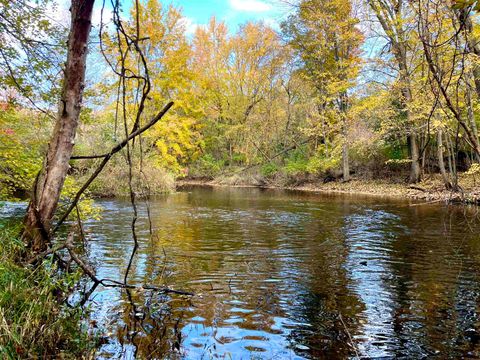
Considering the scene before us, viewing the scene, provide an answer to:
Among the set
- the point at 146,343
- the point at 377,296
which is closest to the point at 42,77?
the point at 146,343

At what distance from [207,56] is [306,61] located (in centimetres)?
1241

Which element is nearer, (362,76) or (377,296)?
(377,296)

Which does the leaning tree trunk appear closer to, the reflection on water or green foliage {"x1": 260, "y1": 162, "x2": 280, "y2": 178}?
the reflection on water

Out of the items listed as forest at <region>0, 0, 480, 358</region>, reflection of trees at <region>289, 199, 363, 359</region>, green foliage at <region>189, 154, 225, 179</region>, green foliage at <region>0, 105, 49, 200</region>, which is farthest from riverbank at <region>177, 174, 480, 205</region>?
green foliage at <region>0, 105, 49, 200</region>

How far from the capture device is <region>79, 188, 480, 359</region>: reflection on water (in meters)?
4.36

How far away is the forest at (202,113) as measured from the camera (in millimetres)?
3473

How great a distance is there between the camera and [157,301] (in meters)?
5.57

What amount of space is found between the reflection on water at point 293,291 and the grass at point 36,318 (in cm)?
46

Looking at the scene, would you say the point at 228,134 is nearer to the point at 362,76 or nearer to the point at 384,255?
the point at 362,76

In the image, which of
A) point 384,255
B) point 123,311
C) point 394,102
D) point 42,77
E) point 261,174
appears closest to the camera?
point 123,311

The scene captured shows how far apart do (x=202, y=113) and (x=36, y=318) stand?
104 feet

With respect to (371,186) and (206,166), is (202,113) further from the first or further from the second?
(371,186)

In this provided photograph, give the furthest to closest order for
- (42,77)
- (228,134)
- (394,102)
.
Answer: (228,134), (394,102), (42,77)

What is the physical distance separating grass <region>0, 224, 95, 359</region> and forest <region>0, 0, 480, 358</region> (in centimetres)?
2
